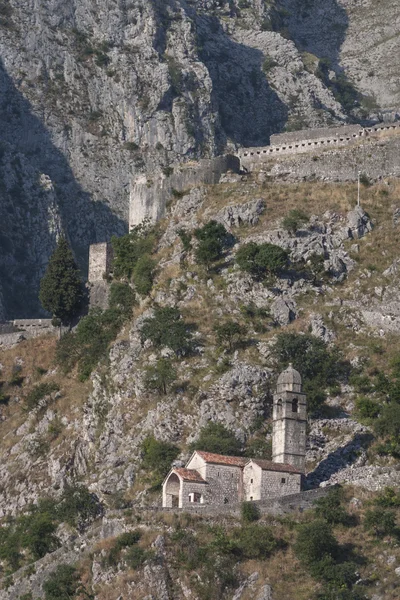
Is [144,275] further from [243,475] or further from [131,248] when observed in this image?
[243,475]

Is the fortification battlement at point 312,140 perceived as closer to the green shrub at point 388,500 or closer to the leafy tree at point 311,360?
the leafy tree at point 311,360

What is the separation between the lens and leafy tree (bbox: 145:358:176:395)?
358 ft

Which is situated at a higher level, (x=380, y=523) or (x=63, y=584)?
(x=380, y=523)

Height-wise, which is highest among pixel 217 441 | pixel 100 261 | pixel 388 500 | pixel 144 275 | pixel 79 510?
pixel 100 261

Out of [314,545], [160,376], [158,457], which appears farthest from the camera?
[160,376]

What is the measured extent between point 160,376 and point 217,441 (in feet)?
29.0

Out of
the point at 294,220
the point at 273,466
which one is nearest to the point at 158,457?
the point at 273,466

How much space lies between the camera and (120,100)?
15962 cm

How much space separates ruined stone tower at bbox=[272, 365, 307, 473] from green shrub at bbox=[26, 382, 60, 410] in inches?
875

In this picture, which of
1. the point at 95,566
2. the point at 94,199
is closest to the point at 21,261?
the point at 94,199

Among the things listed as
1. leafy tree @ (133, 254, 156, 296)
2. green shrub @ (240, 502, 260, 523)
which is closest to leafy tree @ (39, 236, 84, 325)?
leafy tree @ (133, 254, 156, 296)

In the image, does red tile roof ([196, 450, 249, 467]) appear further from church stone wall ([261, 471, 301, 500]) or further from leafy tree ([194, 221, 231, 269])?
leafy tree ([194, 221, 231, 269])

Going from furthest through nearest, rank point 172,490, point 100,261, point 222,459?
point 100,261
point 172,490
point 222,459

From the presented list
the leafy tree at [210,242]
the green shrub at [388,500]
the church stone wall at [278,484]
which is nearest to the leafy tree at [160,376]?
the leafy tree at [210,242]
